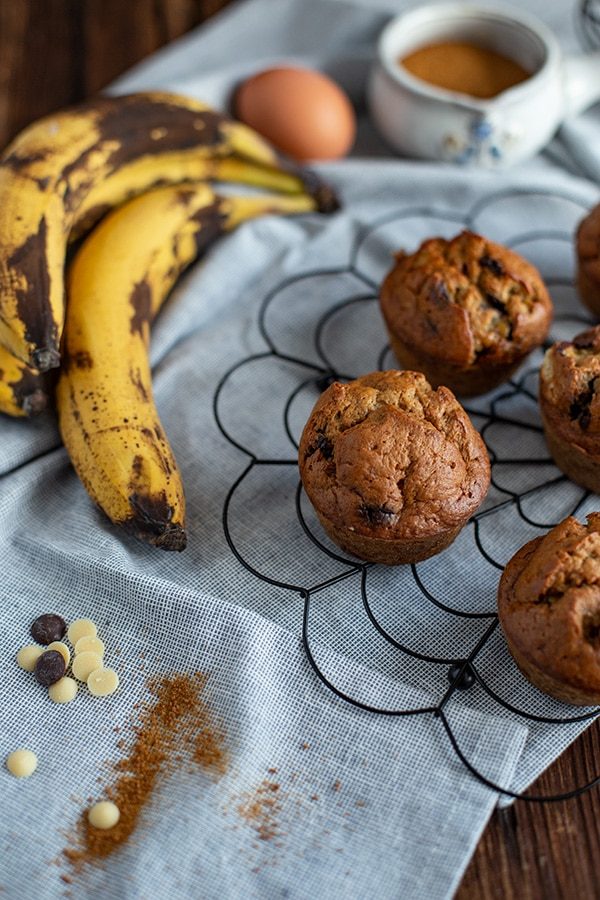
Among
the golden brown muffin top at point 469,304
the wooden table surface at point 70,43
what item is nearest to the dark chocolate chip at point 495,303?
the golden brown muffin top at point 469,304

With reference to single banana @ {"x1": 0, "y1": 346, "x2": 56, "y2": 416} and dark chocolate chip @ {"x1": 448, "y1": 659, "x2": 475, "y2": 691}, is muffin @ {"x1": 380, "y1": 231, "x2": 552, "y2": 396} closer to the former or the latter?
dark chocolate chip @ {"x1": 448, "y1": 659, "x2": 475, "y2": 691}

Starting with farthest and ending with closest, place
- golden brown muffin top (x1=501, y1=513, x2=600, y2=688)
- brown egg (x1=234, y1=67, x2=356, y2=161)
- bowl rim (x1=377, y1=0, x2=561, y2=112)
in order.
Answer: brown egg (x1=234, y1=67, x2=356, y2=161) → bowl rim (x1=377, y1=0, x2=561, y2=112) → golden brown muffin top (x1=501, y1=513, x2=600, y2=688)

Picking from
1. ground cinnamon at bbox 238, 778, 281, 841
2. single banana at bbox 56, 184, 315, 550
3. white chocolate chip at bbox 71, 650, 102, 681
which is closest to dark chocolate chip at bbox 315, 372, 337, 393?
single banana at bbox 56, 184, 315, 550

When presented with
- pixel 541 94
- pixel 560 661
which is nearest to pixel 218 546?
pixel 560 661

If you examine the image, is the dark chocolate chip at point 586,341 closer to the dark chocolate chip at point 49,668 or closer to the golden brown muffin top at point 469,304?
the golden brown muffin top at point 469,304

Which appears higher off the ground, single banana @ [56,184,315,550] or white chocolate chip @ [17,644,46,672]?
single banana @ [56,184,315,550]

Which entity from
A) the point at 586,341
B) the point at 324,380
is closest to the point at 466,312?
the point at 586,341
